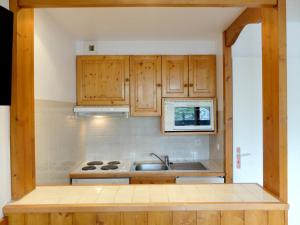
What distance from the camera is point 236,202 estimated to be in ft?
4.82

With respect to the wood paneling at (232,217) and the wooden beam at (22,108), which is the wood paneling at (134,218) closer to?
the wood paneling at (232,217)

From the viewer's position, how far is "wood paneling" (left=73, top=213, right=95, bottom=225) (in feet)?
4.75

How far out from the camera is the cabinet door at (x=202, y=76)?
305cm

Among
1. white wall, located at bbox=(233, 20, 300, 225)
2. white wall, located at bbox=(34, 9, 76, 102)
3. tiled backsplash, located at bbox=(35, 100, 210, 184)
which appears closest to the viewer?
white wall, located at bbox=(34, 9, 76, 102)

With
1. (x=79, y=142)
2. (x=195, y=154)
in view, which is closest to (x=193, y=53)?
(x=195, y=154)

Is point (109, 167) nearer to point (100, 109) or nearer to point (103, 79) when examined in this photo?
point (100, 109)

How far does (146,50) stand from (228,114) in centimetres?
127

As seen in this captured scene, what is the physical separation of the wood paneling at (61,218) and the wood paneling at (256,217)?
1028 millimetres

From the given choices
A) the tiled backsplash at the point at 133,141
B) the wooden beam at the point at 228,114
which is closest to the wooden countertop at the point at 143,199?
the wooden beam at the point at 228,114

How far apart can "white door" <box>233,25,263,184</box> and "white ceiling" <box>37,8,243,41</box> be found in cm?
40

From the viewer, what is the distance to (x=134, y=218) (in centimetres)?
146

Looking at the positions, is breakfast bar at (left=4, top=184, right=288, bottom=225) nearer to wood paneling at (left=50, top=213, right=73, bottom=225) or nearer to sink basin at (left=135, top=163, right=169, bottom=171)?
wood paneling at (left=50, top=213, right=73, bottom=225)

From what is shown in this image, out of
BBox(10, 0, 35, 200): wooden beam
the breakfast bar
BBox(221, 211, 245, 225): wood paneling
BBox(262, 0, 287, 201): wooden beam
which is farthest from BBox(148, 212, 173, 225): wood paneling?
BBox(10, 0, 35, 200): wooden beam

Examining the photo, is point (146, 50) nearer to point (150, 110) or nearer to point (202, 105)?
point (150, 110)
